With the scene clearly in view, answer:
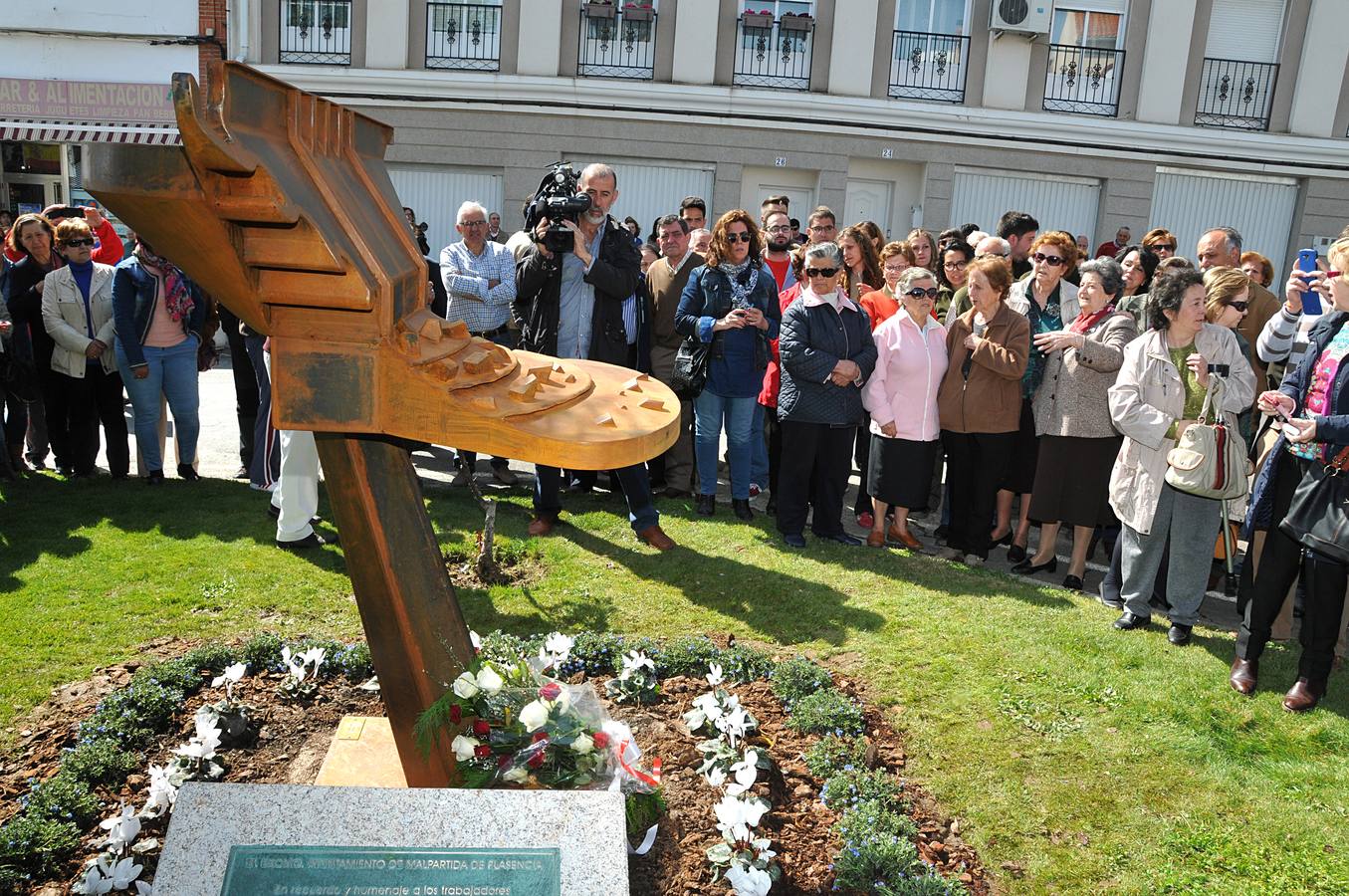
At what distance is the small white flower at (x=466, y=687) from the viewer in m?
3.42

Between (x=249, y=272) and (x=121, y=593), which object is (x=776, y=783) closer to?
(x=249, y=272)

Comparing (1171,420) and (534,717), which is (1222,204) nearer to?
(1171,420)

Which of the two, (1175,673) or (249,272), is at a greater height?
(249,272)

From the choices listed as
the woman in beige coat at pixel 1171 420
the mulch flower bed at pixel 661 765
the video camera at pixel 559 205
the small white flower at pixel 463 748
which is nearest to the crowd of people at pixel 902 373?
the woman in beige coat at pixel 1171 420

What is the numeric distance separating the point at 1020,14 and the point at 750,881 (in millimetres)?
18256

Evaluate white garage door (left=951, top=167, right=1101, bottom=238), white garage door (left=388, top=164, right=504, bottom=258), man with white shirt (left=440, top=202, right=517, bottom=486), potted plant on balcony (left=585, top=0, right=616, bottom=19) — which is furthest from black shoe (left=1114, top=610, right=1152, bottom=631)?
potted plant on balcony (left=585, top=0, right=616, bottom=19)

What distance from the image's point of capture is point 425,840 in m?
2.45

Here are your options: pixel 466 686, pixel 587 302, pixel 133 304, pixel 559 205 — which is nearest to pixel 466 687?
pixel 466 686

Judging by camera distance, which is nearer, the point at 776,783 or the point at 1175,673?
the point at 776,783

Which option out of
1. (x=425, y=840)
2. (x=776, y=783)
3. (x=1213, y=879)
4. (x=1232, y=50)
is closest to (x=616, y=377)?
(x=425, y=840)

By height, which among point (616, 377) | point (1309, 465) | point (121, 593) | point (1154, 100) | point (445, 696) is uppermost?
point (1154, 100)

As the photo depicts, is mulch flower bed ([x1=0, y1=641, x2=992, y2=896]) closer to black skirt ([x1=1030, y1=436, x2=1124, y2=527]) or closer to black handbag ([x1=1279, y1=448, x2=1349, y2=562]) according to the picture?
black handbag ([x1=1279, y1=448, x2=1349, y2=562])

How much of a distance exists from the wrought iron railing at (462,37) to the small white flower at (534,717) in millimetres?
17002

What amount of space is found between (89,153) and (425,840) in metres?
1.83
